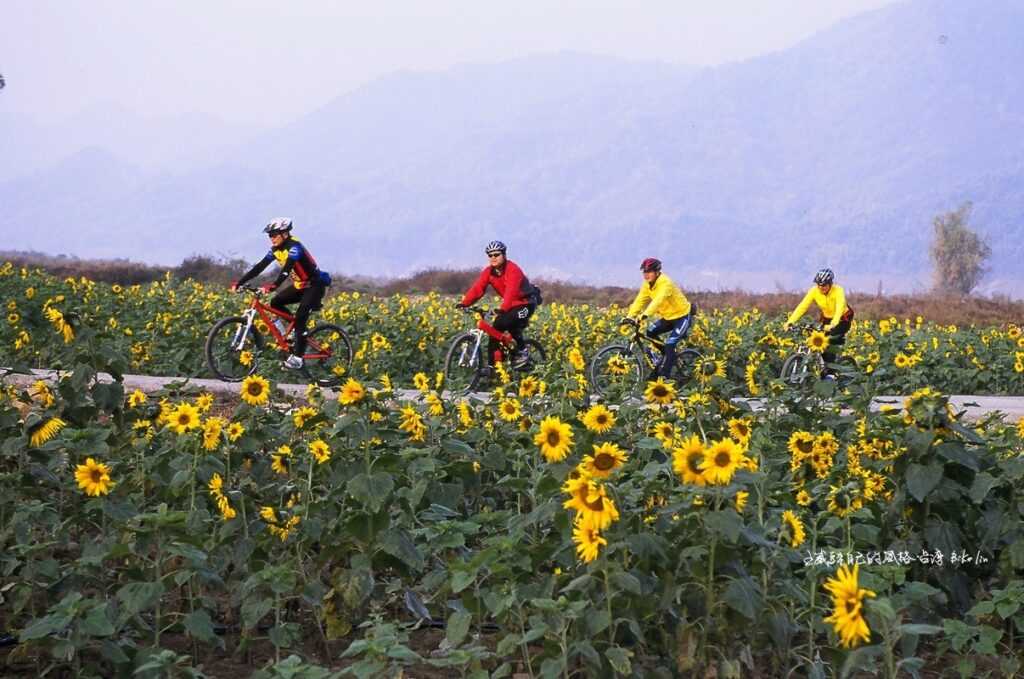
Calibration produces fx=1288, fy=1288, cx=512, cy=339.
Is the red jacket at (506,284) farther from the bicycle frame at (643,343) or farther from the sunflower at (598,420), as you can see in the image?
the sunflower at (598,420)

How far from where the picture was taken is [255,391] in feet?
21.2

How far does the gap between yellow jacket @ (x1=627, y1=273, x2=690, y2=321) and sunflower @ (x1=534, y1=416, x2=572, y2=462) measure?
29.7ft

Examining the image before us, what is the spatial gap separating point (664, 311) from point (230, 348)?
15.4 ft

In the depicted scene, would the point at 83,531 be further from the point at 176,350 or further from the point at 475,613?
the point at 176,350

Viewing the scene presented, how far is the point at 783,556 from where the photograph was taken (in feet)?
14.8

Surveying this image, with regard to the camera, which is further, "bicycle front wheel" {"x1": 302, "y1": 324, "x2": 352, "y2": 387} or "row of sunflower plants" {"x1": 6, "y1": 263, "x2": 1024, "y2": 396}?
"row of sunflower plants" {"x1": 6, "y1": 263, "x2": 1024, "y2": 396}

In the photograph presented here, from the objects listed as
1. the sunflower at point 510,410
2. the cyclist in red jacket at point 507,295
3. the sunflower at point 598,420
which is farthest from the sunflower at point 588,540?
the cyclist in red jacket at point 507,295

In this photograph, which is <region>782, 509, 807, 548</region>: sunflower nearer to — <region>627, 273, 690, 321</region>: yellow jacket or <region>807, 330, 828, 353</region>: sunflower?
<region>807, 330, 828, 353</region>: sunflower

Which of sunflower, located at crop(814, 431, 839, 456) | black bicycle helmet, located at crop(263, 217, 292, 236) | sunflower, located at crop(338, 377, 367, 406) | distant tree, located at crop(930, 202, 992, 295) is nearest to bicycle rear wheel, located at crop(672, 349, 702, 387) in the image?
black bicycle helmet, located at crop(263, 217, 292, 236)

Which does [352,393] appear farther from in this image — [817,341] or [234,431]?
[817,341]

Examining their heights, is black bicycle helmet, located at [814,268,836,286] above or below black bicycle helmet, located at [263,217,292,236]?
below

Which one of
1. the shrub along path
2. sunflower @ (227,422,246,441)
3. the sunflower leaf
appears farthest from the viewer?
the shrub along path

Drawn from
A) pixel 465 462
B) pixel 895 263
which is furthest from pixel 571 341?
pixel 895 263

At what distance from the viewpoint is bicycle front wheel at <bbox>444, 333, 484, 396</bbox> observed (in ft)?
45.4
